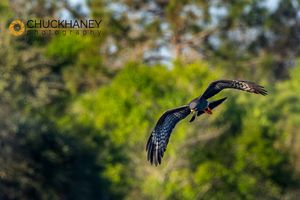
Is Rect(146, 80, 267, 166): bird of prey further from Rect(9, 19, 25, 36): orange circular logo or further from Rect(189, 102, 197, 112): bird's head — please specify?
Rect(9, 19, 25, 36): orange circular logo

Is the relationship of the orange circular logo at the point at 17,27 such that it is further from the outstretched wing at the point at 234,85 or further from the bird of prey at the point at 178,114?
the outstretched wing at the point at 234,85

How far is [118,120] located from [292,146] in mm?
10133

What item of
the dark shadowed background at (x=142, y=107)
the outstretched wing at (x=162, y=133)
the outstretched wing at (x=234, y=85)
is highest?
the dark shadowed background at (x=142, y=107)

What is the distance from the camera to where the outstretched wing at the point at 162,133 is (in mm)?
17142

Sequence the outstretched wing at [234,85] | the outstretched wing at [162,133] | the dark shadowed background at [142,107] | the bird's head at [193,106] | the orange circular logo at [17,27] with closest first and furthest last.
→ 1. the outstretched wing at [234,85]
2. the bird's head at [193,106]
3. the outstretched wing at [162,133]
4. the dark shadowed background at [142,107]
5. the orange circular logo at [17,27]

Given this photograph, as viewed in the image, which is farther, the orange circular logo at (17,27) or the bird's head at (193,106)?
the orange circular logo at (17,27)

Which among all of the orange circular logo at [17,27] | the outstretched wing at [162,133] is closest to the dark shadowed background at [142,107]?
the orange circular logo at [17,27]

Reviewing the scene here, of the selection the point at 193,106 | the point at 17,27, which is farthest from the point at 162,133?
the point at 17,27

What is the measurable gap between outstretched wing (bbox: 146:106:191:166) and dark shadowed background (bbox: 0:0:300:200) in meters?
14.4

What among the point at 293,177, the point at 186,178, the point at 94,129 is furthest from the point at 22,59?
the point at 293,177

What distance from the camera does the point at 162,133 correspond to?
1744cm

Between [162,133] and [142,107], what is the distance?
88.3 ft

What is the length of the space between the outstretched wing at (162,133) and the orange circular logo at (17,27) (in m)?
22.3

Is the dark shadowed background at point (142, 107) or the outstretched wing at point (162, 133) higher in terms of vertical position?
the dark shadowed background at point (142, 107)
